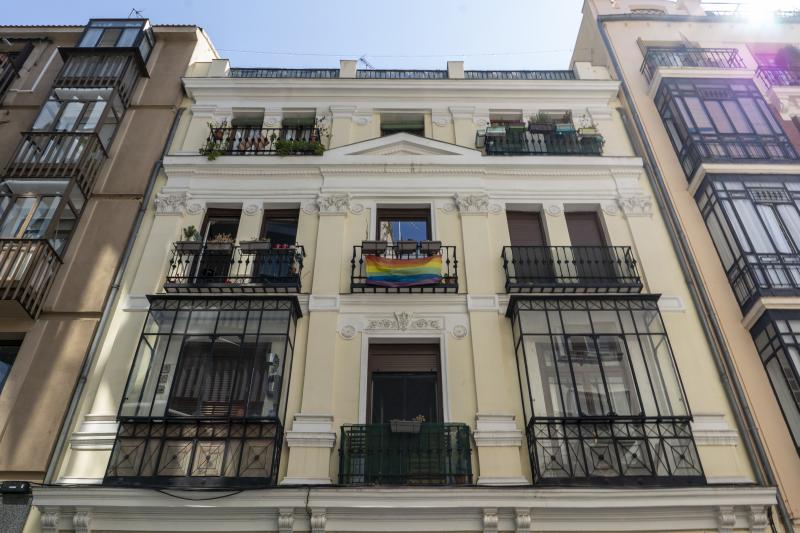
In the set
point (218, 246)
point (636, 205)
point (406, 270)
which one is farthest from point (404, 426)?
point (636, 205)

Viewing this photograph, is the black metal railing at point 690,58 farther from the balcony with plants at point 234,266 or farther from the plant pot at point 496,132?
the balcony with plants at point 234,266

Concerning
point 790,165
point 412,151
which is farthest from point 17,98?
point 790,165

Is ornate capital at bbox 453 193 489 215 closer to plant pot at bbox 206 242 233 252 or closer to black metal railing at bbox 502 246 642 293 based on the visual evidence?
black metal railing at bbox 502 246 642 293

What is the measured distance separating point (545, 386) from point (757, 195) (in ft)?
24.2

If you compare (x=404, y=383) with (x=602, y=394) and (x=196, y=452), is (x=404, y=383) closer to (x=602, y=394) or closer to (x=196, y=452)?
(x=602, y=394)

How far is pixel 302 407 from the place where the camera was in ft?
33.5

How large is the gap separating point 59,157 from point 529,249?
470 inches

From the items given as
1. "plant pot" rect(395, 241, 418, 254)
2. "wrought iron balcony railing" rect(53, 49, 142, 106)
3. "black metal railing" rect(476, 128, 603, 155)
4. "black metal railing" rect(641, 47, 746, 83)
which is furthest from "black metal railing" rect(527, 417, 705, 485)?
"wrought iron balcony railing" rect(53, 49, 142, 106)

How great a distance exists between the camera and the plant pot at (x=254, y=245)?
485 inches

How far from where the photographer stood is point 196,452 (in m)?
9.42

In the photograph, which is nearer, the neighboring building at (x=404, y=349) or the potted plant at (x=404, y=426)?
the neighboring building at (x=404, y=349)

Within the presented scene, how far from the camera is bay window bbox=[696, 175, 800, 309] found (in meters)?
11.4

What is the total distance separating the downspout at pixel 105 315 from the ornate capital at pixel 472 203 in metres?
7.83

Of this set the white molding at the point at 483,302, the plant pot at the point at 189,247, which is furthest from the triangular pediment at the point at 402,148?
the white molding at the point at 483,302
